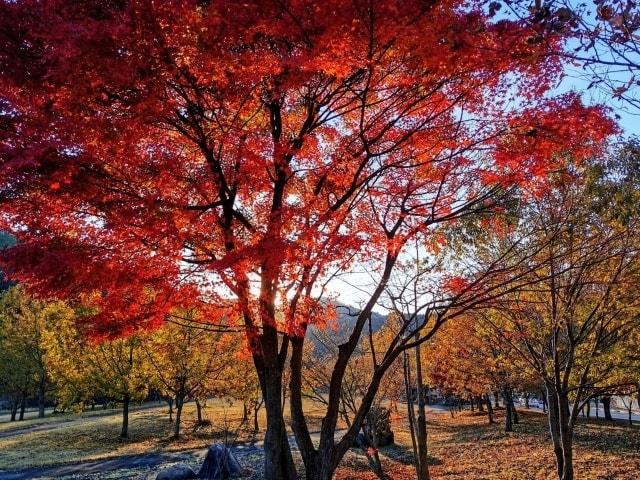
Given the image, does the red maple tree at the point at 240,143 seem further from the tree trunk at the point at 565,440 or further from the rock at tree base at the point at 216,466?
the rock at tree base at the point at 216,466

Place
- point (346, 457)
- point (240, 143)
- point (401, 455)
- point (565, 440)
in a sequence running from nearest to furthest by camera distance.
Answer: point (240, 143) → point (565, 440) → point (346, 457) → point (401, 455)

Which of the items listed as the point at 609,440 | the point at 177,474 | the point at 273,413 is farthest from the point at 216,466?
the point at 609,440

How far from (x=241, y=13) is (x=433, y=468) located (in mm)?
19729

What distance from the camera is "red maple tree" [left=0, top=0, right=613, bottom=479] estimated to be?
584 cm

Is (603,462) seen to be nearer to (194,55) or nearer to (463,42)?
(463,42)

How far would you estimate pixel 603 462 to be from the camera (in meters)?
17.2

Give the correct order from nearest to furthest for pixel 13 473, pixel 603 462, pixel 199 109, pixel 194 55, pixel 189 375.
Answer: pixel 194 55, pixel 199 109, pixel 603 462, pixel 13 473, pixel 189 375

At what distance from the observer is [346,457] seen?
22.4m

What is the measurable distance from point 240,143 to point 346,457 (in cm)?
1924

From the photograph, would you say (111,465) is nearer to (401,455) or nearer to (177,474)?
(177,474)

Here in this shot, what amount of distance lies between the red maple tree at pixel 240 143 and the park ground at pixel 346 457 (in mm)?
7107

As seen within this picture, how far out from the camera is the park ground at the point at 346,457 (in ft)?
57.3

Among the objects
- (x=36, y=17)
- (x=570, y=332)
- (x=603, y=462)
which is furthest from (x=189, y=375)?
(x=36, y=17)

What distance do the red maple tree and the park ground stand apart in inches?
280
